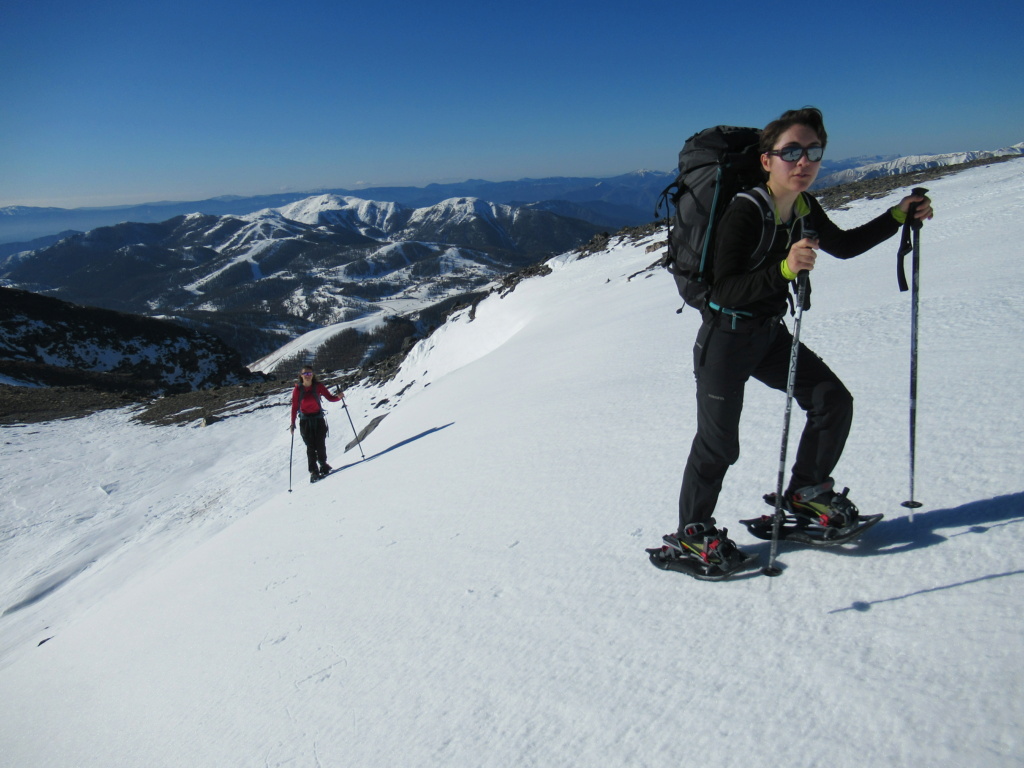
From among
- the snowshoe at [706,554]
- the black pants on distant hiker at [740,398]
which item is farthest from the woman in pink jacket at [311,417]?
the black pants on distant hiker at [740,398]

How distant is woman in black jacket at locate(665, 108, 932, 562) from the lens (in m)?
2.18

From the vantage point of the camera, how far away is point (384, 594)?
143 inches

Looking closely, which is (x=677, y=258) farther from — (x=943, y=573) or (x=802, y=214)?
(x=943, y=573)

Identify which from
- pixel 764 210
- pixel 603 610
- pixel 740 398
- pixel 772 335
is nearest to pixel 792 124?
pixel 764 210

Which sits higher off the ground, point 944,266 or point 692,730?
point 944,266

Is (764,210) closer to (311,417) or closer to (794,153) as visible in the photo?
(794,153)

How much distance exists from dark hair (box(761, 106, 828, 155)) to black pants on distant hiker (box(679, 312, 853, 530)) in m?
0.80

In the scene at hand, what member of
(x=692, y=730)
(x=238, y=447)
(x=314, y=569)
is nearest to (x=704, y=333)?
(x=692, y=730)

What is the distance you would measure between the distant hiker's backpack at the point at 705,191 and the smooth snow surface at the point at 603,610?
157 centimetres

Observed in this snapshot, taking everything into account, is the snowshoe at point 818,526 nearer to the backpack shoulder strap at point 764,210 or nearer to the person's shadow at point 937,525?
the person's shadow at point 937,525

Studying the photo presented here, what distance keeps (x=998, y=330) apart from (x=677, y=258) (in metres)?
4.32

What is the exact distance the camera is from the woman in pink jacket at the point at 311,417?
10.8m

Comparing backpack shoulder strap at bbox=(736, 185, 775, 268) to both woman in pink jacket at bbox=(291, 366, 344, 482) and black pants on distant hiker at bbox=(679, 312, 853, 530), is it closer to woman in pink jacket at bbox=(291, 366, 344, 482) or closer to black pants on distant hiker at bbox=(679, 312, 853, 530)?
black pants on distant hiker at bbox=(679, 312, 853, 530)

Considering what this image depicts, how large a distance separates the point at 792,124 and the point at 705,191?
1.53 ft
